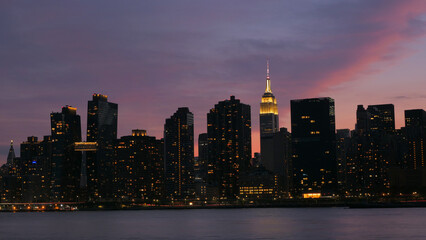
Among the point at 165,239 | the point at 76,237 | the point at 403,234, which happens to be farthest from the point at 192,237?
the point at 403,234

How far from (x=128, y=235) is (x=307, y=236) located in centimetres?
3750

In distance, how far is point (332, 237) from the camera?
119875 millimetres

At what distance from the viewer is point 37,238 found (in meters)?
133

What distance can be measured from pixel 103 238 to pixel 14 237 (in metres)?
22.6

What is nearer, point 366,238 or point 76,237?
point 366,238

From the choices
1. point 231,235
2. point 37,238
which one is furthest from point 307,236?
point 37,238

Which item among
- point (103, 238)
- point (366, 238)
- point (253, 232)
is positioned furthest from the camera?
point (253, 232)

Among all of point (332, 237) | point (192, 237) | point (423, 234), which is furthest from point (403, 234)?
point (192, 237)

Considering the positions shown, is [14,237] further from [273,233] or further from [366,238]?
[366,238]

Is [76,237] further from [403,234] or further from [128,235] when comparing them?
[403,234]

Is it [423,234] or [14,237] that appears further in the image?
[14,237]

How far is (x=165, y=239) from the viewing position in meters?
124

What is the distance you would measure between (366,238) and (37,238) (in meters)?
66.3

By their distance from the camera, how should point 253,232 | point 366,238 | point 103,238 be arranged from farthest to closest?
point 253,232, point 103,238, point 366,238
